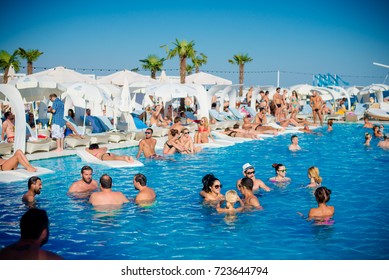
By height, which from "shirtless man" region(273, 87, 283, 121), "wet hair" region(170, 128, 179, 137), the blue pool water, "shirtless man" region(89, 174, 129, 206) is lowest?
the blue pool water

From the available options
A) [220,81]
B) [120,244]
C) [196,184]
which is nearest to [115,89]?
[220,81]

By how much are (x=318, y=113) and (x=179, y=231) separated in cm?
1801

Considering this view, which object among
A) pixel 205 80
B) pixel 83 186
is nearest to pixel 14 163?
pixel 83 186

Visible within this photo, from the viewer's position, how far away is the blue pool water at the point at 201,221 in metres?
6.04

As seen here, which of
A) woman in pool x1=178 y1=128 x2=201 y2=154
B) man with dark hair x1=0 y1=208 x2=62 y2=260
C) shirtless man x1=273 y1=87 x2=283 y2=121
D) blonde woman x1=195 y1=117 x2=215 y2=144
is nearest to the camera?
man with dark hair x1=0 y1=208 x2=62 y2=260

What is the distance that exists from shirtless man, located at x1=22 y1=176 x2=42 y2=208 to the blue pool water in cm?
14

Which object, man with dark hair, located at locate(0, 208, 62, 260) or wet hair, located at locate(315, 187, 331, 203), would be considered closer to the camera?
man with dark hair, located at locate(0, 208, 62, 260)

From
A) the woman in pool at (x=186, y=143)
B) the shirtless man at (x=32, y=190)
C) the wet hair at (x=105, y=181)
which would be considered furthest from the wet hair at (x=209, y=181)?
the woman in pool at (x=186, y=143)

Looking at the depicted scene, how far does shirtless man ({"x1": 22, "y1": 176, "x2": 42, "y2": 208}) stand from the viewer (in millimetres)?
7775

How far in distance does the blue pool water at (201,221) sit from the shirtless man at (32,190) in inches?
5.7

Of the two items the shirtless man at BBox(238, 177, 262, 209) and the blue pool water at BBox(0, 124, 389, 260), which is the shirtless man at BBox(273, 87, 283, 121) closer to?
the blue pool water at BBox(0, 124, 389, 260)

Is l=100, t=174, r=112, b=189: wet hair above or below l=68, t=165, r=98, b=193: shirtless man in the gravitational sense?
above

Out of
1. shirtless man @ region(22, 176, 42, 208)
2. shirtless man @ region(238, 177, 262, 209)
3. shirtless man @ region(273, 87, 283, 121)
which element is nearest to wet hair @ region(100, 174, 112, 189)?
shirtless man @ region(22, 176, 42, 208)

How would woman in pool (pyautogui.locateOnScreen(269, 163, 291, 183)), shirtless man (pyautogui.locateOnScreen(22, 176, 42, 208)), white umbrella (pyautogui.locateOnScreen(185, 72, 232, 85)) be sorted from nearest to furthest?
shirtless man (pyautogui.locateOnScreen(22, 176, 42, 208)) < woman in pool (pyautogui.locateOnScreen(269, 163, 291, 183)) < white umbrella (pyautogui.locateOnScreen(185, 72, 232, 85))
